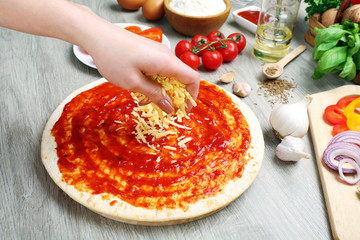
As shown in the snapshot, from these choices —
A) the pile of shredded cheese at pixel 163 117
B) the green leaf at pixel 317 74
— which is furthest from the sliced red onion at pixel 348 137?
the pile of shredded cheese at pixel 163 117

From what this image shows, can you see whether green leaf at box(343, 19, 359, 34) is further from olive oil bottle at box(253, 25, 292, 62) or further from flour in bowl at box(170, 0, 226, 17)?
flour in bowl at box(170, 0, 226, 17)

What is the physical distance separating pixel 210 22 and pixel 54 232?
1994mm

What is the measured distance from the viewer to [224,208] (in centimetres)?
169

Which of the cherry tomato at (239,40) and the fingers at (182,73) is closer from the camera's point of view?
the fingers at (182,73)

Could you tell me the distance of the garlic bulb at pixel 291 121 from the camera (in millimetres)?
1897

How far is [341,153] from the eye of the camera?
186 centimetres

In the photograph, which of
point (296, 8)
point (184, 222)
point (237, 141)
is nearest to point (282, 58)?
point (296, 8)

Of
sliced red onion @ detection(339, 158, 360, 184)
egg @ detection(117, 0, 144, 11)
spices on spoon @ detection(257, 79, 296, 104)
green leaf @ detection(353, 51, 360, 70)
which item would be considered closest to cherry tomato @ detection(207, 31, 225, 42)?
spices on spoon @ detection(257, 79, 296, 104)

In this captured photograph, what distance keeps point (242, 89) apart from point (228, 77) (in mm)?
177

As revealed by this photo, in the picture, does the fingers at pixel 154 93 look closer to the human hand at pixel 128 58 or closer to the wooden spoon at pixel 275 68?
the human hand at pixel 128 58

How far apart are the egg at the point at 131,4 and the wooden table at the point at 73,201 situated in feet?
2.95

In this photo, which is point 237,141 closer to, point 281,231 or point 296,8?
point 281,231

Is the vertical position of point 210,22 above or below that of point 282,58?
above

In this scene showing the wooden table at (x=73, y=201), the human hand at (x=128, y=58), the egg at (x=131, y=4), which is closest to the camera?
the human hand at (x=128, y=58)
